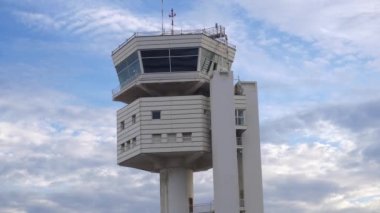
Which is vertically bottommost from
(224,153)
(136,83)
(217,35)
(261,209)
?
(261,209)

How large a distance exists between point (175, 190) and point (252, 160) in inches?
318

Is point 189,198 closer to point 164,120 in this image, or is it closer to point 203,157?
point 203,157

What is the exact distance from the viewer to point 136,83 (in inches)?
2694

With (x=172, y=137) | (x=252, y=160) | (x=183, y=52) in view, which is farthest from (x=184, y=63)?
(x=252, y=160)

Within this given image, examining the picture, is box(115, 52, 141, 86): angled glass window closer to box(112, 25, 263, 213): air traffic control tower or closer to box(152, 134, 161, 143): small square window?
box(112, 25, 263, 213): air traffic control tower

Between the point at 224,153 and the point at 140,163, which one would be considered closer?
the point at 224,153

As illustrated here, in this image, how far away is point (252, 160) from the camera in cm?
6662

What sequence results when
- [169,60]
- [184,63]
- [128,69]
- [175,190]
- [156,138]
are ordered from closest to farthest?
[156,138], [169,60], [175,190], [184,63], [128,69]

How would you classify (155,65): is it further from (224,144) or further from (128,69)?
(224,144)

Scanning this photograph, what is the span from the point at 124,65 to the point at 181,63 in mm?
6546

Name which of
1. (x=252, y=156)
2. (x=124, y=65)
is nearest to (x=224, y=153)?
(x=252, y=156)

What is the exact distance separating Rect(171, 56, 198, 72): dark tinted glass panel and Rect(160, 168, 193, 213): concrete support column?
32.2ft

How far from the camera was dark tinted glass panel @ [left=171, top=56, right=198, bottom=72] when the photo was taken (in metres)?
68.4

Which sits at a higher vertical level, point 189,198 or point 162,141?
point 162,141
